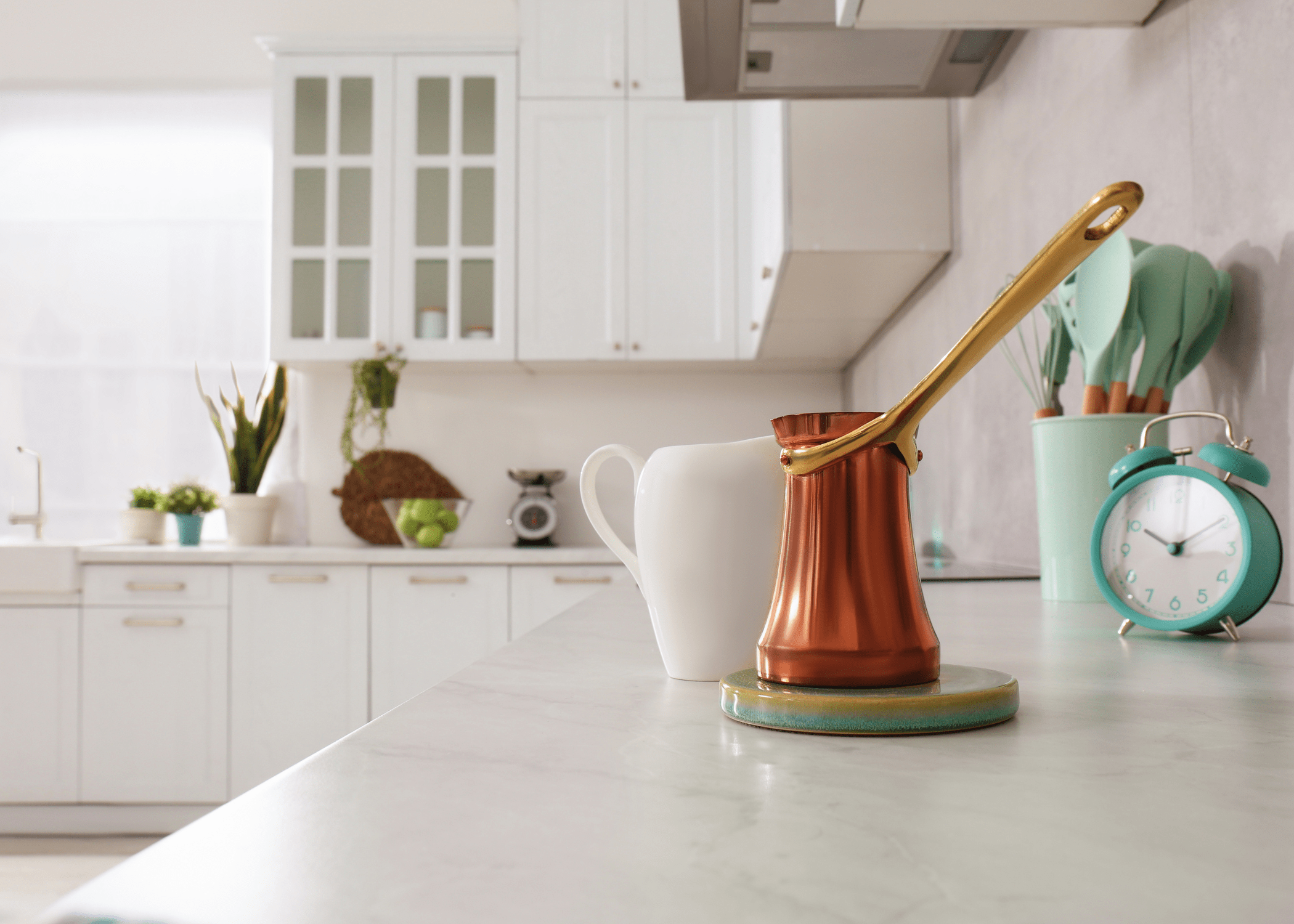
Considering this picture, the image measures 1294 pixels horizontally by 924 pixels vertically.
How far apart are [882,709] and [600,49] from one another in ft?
9.74

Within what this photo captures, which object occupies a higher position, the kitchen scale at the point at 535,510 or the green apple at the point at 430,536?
the kitchen scale at the point at 535,510

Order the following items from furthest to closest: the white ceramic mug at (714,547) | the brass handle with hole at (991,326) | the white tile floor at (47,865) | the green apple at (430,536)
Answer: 1. the green apple at (430,536)
2. the white tile floor at (47,865)
3. the white ceramic mug at (714,547)
4. the brass handle with hole at (991,326)

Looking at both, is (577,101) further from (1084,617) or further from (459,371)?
(1084,617)

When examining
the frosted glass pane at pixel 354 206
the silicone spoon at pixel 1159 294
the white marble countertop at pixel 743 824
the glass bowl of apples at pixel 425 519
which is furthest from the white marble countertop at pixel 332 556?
the white marble countertop at pixel 743 824

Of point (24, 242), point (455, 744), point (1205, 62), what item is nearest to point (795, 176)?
point (1205, 62)

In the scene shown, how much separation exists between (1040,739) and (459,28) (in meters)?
3.16

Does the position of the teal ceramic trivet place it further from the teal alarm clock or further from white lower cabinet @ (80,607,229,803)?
white lower cabinet @ (80,607,229,803)

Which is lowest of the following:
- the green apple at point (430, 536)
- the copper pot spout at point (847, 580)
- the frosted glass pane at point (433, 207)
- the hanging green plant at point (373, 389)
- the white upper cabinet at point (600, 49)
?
the green apple at point (430, 536)

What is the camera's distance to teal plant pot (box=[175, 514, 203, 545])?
3117mm

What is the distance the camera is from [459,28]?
3.03 m

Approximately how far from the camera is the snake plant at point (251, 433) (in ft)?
10.4

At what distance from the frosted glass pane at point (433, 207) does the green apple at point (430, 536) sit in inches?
35.6

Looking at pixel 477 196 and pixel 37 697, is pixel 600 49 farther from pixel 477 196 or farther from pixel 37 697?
pixel 37 697

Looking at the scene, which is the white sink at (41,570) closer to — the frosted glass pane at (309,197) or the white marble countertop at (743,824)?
the frosted glass pane at (309,197)
